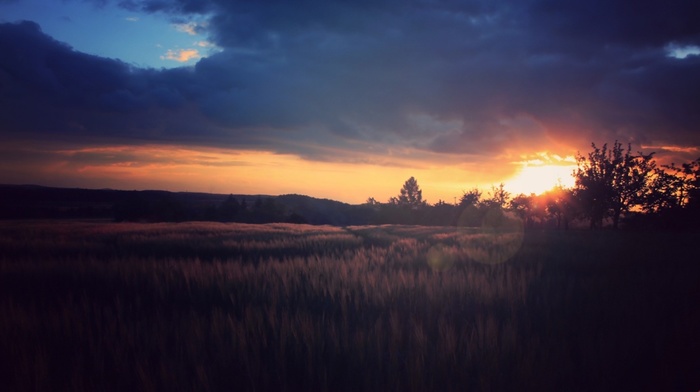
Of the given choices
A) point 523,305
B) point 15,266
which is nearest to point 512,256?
point 523,305

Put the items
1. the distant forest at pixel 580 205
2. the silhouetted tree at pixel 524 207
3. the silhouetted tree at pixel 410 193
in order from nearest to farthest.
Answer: the distant forest at pixel 580 205, the silhouetted tree at pixel 524 207, the silhouetted tree at pixel 410 193

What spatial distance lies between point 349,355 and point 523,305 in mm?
2833

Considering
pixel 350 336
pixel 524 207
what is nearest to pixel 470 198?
pixel 524 207

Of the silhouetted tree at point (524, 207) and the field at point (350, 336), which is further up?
the silhouetted tree at point (524, 207)

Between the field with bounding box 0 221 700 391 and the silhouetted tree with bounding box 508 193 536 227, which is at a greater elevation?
the silhouetted tree with bounding box 508 193 536 227

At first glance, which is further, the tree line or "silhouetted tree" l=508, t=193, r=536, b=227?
"silhouetted tree" l=508, t=193, r=536, b=227

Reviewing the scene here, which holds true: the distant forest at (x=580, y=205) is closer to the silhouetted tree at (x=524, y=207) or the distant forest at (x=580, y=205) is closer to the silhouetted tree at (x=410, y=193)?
the silhouetted tree at (x=524, y=207)

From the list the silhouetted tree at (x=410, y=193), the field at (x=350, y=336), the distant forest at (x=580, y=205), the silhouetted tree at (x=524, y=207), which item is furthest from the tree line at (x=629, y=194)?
the silhouetted tree at (x=410, y=193)

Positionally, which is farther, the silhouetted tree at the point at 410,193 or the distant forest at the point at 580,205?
the silhouetted tree at the point at 410,193

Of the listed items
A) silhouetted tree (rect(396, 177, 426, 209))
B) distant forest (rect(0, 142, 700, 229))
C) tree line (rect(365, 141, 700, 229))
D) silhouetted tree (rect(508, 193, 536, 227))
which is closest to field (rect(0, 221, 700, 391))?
distant forest (rect(0, 142, 700, 229))

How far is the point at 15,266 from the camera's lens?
726 cm

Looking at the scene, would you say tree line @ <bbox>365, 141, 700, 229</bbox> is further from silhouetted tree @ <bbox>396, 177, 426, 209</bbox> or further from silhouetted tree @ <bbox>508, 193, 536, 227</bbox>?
silhouetted tree @ <bbox>396, 177, 426, 209</bbox>

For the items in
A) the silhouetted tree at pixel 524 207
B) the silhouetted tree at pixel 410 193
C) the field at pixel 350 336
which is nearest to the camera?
the field at pixel 350 336

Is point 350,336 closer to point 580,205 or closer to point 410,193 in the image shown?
point 580,205
